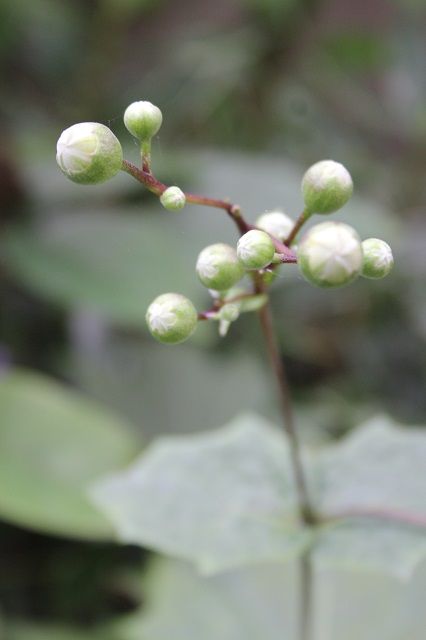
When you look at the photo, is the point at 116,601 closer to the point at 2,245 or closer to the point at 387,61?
the point at 2,245

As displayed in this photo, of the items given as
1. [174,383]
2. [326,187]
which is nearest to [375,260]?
[326,187]

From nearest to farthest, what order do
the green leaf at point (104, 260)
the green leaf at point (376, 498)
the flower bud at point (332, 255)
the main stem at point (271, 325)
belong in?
the flower bud at point (332, 255)
the main stem at point (271, 325)
the green leaf at point (376, 498)
the green leaf at point (104, 260)

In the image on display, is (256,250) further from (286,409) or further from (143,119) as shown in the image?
(286,409)

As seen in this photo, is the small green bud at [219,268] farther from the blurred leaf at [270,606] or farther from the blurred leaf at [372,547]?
the blurred leaf at [270,606]

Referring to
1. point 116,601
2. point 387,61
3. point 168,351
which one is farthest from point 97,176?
point 387,61

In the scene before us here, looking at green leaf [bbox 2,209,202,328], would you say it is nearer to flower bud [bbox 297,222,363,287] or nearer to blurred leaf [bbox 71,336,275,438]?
blurred leaf [bbox 71,336,275,438]

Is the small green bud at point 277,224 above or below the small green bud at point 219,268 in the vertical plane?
above

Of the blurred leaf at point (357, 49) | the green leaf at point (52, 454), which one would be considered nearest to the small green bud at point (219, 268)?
the green leaf at point (52, 454)
